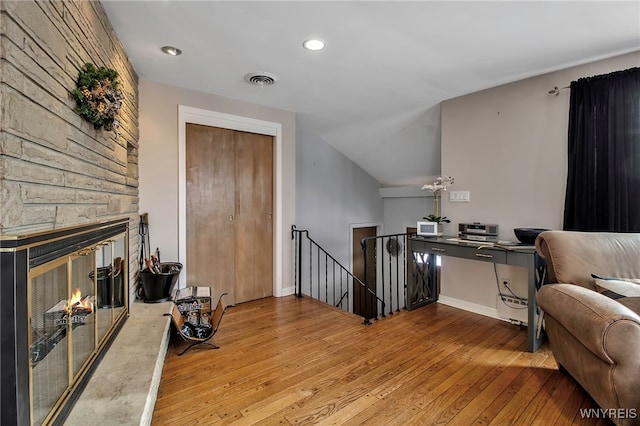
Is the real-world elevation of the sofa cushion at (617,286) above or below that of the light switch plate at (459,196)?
below

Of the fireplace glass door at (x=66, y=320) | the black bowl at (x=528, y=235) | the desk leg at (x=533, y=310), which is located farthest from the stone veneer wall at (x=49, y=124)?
the black bowl at (x=528, y=235)

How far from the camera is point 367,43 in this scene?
2.26 meters

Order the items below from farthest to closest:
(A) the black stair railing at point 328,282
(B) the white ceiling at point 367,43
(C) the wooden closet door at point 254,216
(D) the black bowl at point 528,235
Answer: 1. (A) the black stair railing at point 328,282
2. (C) the wooden closet door at point 254,216
3. (D) the black bowl at point 528,235
4. (B) the white ceiling at point 367,43

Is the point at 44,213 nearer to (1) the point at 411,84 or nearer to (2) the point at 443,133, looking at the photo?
(1) the point at 411,84

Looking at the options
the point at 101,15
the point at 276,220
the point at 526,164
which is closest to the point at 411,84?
the point at 526,164

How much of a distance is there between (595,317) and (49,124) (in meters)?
2.64

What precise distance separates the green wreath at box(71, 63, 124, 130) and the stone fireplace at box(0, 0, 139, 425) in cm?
4

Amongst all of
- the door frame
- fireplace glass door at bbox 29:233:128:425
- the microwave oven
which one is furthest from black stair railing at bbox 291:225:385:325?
fireplace glass door at bbox 29:233:128:425

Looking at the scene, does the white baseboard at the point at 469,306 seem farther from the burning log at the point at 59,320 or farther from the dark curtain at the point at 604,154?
the burning log at the point at 59,320

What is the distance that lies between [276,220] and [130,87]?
196 cm

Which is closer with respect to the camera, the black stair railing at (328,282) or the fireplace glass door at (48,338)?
the fireplace glass door at (48,338)

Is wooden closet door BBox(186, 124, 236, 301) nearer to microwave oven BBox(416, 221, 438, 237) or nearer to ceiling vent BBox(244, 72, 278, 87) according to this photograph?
ceiling vent BBox(244, 72, 278, 87)

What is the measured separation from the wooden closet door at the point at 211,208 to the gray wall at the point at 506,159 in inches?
96.5

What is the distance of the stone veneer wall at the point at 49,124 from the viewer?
3.24 ft
